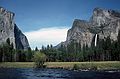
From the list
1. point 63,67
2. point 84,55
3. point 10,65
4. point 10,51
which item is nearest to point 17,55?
point 10,51

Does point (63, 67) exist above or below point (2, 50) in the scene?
below

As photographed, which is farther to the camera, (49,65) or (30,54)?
(30,54)

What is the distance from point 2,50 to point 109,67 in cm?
8522

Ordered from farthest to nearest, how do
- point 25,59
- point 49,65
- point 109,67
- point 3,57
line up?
point 25,59
point 3,57
point 49,65
point 109,67

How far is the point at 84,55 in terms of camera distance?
200 m

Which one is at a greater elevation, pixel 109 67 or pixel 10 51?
pixel 10 51

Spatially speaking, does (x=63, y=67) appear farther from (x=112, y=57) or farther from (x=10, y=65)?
(x=112, y=57)

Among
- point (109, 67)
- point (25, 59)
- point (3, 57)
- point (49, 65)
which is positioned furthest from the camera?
point (25, 59)

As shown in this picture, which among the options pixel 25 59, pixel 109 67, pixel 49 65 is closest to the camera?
pixel 109 67

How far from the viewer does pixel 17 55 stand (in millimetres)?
193375

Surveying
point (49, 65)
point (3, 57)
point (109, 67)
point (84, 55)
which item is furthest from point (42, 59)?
point (84, 55)

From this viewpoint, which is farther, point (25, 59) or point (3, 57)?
point (25, 59)

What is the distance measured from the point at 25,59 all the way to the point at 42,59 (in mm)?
58126

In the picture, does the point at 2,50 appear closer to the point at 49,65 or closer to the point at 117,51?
the point at 49,65
